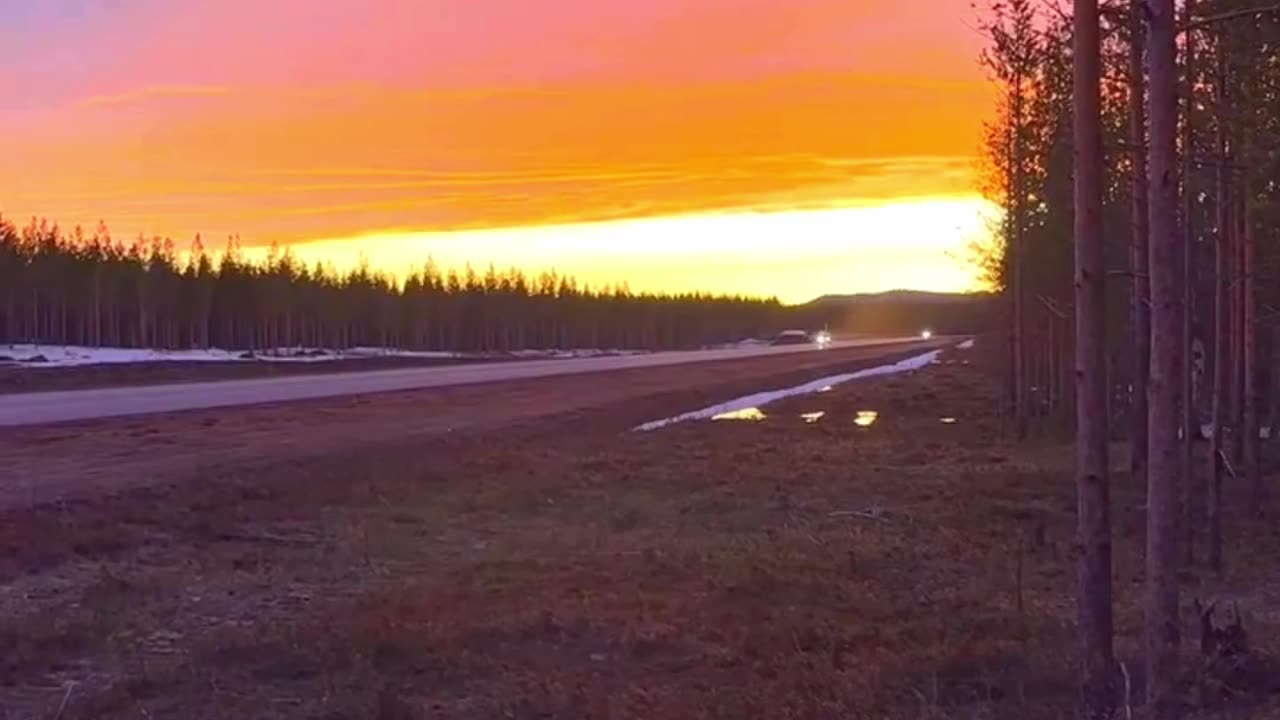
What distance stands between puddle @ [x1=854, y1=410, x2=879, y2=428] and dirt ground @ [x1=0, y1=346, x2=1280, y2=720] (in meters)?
13.3

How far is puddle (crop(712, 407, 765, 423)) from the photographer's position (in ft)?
147

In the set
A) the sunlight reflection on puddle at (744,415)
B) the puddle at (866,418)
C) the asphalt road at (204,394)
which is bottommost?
the puddle at (866,418)

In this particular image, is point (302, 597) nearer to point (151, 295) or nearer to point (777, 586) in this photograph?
point (777, 586)

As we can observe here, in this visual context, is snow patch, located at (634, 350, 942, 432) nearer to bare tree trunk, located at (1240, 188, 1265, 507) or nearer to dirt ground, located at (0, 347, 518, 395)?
bare tree trunk, located at (1240, 188, 1265, 507)

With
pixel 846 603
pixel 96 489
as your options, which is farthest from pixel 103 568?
pixel 846 603

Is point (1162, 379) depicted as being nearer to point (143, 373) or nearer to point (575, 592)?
point (575, 592)

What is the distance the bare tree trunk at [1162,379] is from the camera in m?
7.93

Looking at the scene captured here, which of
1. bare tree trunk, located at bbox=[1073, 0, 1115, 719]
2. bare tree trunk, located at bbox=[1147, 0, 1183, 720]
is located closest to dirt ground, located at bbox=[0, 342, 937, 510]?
bare tree trunk, located at bbox=[1073, 0, 1115, 719]

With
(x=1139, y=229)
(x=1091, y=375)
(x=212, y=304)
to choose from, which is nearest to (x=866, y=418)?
(x=1139, y=229)

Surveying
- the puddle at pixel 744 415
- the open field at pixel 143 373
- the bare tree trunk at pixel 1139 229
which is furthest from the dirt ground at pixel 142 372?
the bare tree trunk at pixel 1139 229

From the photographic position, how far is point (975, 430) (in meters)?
38.7

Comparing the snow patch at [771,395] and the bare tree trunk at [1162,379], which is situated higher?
the bare tree trunk at [1162,379]

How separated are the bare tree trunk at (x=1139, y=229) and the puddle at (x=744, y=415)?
20.4 m

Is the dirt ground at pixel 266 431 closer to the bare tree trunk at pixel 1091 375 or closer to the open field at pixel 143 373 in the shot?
the open field at pixel 143 373
